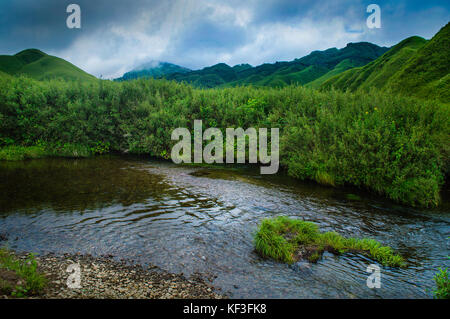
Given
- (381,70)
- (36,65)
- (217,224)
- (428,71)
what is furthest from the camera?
(36,65)

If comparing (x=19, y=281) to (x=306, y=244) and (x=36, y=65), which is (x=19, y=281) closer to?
(x=306, y=244)

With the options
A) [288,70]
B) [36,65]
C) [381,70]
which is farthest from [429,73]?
[36,65]

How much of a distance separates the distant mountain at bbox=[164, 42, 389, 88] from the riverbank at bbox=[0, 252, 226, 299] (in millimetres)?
90025

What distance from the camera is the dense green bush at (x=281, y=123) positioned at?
38.3 feet

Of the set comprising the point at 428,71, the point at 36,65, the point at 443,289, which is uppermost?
the point at 36,65

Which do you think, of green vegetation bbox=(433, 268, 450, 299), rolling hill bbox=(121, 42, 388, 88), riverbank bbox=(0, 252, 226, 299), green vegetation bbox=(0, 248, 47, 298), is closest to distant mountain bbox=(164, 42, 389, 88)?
rolling hill bbox=(121, 42, 388, 88)

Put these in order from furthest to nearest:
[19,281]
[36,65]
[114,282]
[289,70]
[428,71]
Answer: [289,70] → [36,65] → [428,71] → [114,282] → [19,281]

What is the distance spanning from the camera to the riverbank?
4.93m

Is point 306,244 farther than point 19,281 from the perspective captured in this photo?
Yes

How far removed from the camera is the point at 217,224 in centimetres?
875

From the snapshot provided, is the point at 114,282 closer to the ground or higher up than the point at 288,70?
closer to the ground

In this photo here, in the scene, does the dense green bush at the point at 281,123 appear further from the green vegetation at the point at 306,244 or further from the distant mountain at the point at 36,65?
the distant mountain at the point at 36,65

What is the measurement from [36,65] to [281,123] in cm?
9457
